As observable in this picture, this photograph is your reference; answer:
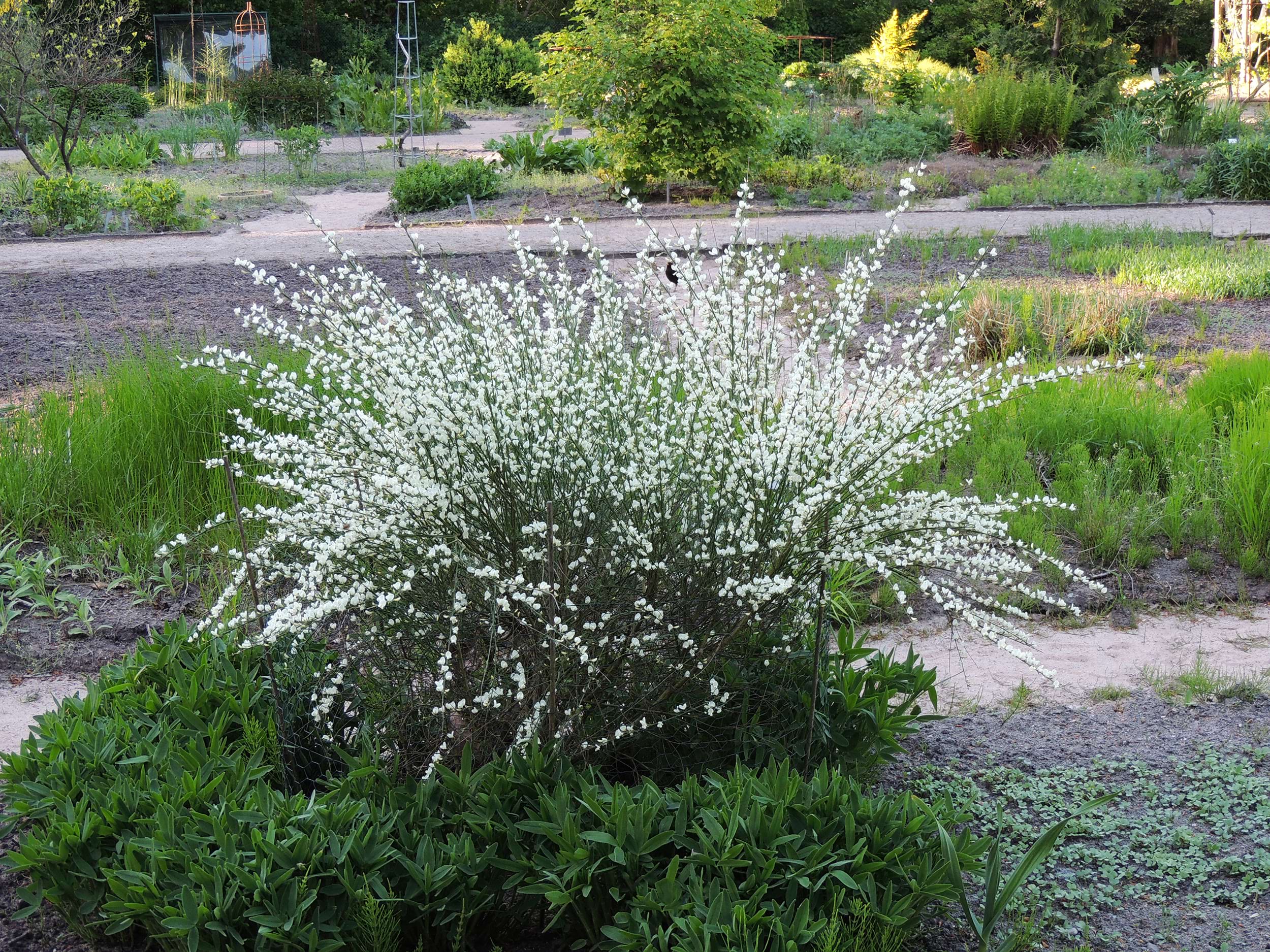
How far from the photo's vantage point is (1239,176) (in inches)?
455

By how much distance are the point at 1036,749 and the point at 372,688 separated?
1.82 metres

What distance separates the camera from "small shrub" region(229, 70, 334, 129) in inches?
748

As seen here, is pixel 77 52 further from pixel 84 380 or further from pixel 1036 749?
pixel 1036 749

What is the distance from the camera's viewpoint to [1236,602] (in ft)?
13.3

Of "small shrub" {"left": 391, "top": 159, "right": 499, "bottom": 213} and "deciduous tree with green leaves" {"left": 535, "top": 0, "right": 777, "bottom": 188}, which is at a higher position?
"deciduous tree with green leaves" {"left": 535, "top": 0, "right": 777, "bottom": 188}

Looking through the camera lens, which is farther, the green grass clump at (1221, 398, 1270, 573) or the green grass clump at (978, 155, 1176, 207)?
the green grass clump at (978, 155, 1176, 207)

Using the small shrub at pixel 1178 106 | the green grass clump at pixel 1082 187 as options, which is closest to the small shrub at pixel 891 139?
the green grass clump at pixel 1082 187

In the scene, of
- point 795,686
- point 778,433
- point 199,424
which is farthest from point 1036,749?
point 199,424

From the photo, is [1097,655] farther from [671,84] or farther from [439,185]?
[439,185]

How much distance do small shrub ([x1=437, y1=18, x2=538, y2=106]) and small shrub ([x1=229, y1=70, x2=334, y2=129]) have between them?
15.8 feet

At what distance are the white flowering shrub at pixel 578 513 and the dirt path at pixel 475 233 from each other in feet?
19.7

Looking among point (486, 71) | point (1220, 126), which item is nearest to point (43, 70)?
point (486, 71)

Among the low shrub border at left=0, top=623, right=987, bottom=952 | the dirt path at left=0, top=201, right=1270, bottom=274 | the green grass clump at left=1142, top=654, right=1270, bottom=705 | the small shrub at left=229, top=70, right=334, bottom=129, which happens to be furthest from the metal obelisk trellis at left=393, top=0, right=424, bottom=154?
the low shrub border at left=0, top=623, right=987, bottom=952

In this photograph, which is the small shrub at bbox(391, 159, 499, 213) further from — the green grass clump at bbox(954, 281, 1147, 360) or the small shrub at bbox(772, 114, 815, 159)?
the green grass clump at bbox(954, 281, 1147, 360)
